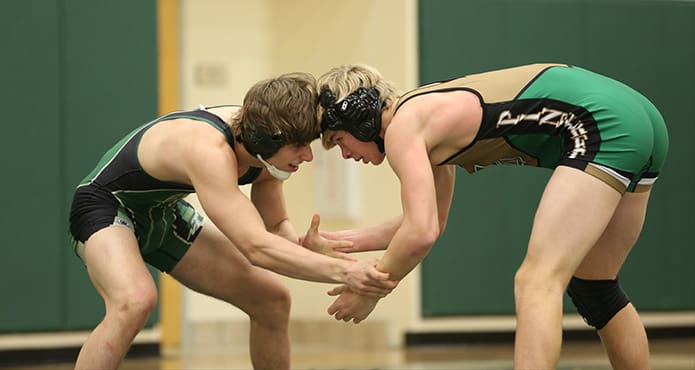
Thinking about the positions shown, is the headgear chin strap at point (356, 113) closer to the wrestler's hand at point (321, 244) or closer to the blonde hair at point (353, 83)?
the blonde hair at point (353, 83)

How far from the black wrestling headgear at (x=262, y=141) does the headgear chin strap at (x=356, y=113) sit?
6.6 inches

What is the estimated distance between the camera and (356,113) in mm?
3605

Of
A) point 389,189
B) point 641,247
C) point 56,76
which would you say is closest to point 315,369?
point 389,189

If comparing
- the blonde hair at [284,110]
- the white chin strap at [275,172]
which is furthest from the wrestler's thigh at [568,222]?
the white chin strap at [275,172]

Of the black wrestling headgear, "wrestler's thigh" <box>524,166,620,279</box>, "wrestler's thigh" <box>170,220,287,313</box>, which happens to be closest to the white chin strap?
the black wrestling headgear

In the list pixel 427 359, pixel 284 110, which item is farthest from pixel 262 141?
pixel 427 359

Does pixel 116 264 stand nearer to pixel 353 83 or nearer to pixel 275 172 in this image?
pixel 275 172

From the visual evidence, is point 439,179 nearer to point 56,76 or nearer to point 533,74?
point 533,74

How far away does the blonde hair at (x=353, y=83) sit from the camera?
12.1ft

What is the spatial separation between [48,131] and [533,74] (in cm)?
459

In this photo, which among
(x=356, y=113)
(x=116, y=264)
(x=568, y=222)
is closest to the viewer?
(x=568, y=222)

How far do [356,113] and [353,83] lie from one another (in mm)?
136

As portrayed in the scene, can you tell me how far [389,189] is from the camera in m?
8.12

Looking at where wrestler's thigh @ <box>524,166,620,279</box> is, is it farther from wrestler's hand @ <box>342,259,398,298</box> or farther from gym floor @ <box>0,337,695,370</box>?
gym floor @ <box>0,337,695,370</box>
